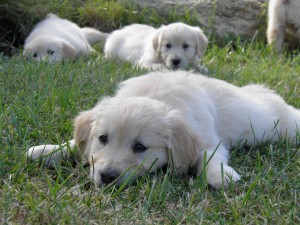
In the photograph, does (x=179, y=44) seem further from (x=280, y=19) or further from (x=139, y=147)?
(x=139, y=147)

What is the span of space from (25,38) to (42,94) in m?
3.99

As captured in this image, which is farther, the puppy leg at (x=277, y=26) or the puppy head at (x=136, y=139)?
the puppy leg at (x=277, y=26)

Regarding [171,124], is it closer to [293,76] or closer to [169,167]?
[169,167]

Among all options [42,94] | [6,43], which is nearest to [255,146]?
[42,94]

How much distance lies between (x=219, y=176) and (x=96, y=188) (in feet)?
2.08

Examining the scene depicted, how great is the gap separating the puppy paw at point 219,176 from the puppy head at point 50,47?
15.2ft

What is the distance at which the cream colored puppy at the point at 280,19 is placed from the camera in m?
8.10

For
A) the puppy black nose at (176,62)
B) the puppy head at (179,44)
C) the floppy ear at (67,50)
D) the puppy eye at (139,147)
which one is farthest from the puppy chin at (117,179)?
the floppy ear at (67,50)

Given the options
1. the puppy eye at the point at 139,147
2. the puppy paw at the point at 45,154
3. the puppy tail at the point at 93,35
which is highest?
the puppy eye at the point at 139,147

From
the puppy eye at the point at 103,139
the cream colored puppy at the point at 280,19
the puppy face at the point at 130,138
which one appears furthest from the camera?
the cream colored puppy at the point at 280,19

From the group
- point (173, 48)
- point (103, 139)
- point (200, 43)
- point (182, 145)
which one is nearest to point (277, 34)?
point (200, 43)

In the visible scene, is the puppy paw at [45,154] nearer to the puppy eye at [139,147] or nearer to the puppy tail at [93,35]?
the puppy eye at [139,147]

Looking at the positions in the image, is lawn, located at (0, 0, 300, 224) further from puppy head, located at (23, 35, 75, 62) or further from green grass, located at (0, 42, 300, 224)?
puppy head, located at (23, 35, 75, 62)

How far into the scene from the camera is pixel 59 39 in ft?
25.4
